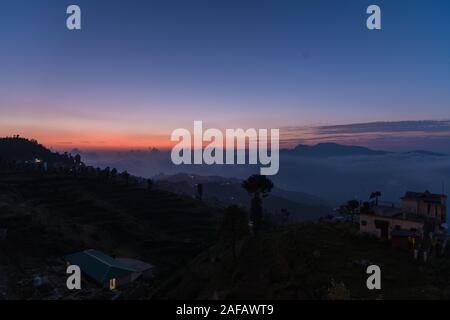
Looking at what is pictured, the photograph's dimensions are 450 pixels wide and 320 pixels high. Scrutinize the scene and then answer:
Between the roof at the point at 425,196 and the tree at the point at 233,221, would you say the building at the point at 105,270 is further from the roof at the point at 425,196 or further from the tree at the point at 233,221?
the roof at the point at 425,196

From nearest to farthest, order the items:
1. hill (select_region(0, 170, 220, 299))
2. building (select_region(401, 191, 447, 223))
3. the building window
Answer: building (select_region(401, 191, 447, 223)) → the building window → hill (select_region(0, 170, 220, 299))

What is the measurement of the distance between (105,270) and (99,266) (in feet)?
7.50

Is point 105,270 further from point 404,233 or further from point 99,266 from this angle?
point 404,233

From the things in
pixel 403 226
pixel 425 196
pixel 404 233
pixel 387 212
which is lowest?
pixel 404 233

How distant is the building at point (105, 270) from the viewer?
219ft

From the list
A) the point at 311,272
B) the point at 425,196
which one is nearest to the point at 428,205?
the point at 425,196

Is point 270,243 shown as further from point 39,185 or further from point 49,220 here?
point 39,185

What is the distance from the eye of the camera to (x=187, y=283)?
2008 inches

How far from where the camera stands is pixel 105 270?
6812 cm

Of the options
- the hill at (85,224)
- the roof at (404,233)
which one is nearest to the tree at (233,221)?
the roof at (404,233)

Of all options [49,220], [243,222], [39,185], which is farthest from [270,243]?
[39,185]

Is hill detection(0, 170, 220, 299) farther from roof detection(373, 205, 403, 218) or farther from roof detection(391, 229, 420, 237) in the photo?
roof detection(391, 229, 420, 237)

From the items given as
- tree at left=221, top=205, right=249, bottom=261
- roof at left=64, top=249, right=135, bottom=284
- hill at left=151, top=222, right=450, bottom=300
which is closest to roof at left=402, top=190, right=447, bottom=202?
hill at left=151, top=222, right=450, bottom=300

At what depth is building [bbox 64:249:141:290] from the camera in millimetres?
66688
